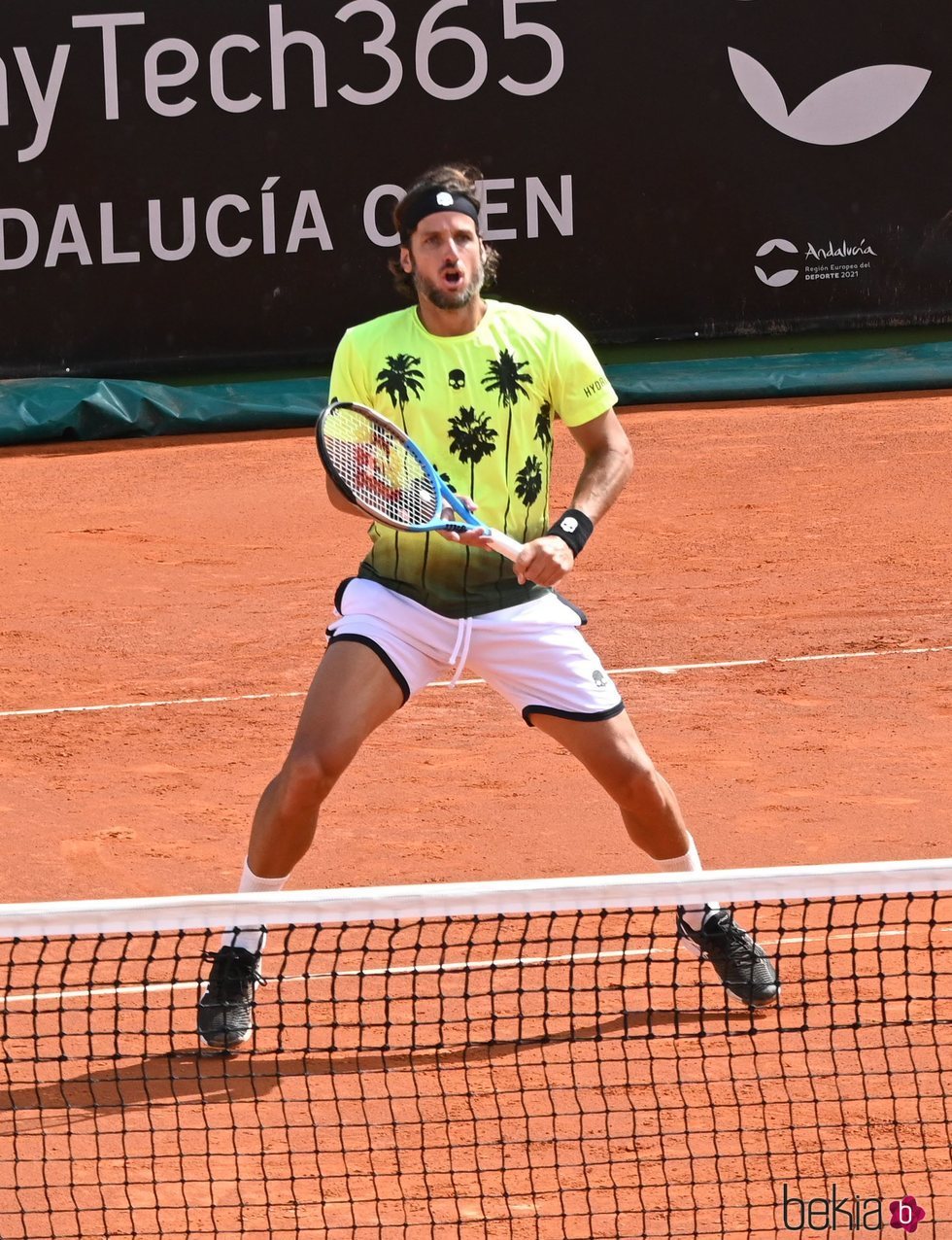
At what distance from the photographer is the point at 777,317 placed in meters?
13.2

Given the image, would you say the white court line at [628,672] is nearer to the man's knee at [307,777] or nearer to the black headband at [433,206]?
the man's knee at [307,777]

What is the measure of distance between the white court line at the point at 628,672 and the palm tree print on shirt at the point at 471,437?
3.02 meters

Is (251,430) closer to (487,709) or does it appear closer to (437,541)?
(487,709)

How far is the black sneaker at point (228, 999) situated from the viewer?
4.57 metres

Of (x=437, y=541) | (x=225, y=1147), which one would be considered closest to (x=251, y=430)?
(x=437, y=541)

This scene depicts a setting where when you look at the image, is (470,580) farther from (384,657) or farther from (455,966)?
(455,966)

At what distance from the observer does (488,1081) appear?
4.39m

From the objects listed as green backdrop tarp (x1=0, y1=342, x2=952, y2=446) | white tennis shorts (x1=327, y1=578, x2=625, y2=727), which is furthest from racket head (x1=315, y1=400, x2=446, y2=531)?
green backdrop tarp (x1=0, y1=342, x2=952, y2=446)

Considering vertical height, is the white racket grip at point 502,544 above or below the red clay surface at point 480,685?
above

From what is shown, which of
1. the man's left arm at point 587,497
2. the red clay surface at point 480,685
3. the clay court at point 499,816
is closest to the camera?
the clay court at point 499,816

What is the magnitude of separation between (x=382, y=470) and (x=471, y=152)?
874cm

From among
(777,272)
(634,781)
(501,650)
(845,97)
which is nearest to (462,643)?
(501,650)

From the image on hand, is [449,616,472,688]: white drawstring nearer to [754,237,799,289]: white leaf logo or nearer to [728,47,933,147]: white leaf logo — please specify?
[754,237,799,289]: white leaf logo

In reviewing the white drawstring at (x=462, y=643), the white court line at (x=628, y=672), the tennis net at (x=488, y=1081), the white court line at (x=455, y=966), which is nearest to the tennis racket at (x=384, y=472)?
the white drawstring at (x=462, y=643)
